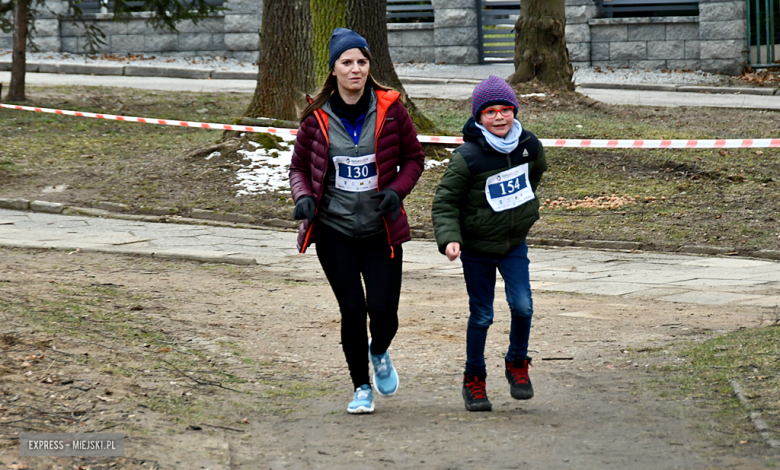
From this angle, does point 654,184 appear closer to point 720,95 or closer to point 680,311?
point 680,311

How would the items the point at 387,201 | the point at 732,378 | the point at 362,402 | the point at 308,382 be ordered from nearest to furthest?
the point at 387,201 < the point at 362,402 < the point at 732,378 < the point at 308,382

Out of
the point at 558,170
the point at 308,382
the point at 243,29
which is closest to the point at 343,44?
the point at 308,382

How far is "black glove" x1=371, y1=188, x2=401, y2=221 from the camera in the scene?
4.18 metres

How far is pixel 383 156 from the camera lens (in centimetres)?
430

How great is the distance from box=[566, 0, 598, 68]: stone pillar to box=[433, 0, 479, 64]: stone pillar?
7.57 feet

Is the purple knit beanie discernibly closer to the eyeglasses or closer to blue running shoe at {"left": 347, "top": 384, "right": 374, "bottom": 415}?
the eyeglasses

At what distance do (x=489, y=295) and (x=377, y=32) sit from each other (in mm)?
8462

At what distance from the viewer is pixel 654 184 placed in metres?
11.4

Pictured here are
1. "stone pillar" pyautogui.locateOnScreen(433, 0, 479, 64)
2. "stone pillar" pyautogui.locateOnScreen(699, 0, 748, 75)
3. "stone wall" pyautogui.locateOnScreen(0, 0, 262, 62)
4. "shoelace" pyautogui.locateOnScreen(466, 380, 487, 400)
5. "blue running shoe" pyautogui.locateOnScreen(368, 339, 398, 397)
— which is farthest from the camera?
"stone wall" pyautogui.locateOnScreen(0, 0, 262, 62)

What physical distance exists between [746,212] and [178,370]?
7.34 meters

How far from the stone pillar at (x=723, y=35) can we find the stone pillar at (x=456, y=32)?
5.39 metres

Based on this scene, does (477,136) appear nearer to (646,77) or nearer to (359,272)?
(359,272)

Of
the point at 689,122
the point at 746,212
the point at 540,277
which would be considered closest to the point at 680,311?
the point at 540,277

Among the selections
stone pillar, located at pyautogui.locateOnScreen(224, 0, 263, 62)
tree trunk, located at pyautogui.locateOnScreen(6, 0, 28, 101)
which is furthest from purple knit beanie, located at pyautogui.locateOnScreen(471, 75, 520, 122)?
stone pillar, located at pyautogui.locateOnScreen(224, 0, 263, 62)
